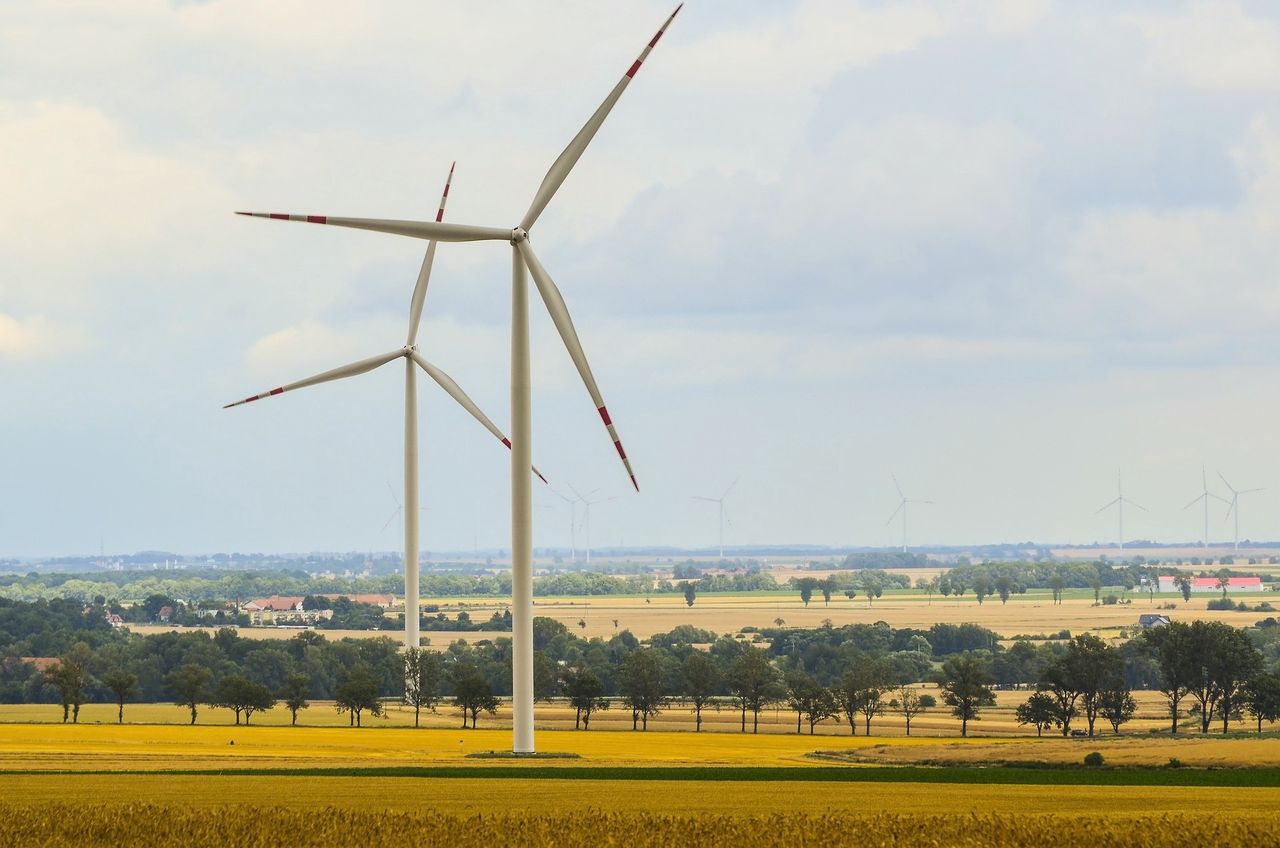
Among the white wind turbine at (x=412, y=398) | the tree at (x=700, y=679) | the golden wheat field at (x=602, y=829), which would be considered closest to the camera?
the golden wheat field at (x=602, y=829)

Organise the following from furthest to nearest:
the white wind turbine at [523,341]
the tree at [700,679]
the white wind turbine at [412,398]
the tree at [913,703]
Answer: the tree at [913,703], the tree at [700,679], the white wind turbine at [412,398], the white wind turbine at [523,341]

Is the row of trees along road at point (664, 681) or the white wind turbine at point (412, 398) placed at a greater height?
the white wind turbine at point (412, 398)

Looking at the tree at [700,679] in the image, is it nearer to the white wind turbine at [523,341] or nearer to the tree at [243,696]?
the tree at [243,696]

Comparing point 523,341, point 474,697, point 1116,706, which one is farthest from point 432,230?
point 1116,706

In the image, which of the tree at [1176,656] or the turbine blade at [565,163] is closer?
the turbine blade at [565,163]

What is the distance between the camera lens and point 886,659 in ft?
571

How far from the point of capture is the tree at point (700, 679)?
12975 centimetres

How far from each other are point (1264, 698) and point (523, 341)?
72.8 m

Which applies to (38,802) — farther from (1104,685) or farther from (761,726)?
(1104,685)

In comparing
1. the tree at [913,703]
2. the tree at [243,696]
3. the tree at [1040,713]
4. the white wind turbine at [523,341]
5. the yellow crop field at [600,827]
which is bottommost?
the tree at [913,703]

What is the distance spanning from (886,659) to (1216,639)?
53.4 meters

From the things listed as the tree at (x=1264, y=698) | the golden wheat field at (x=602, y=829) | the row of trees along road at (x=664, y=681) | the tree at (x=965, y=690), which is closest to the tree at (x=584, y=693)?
the row of trees along road at (x=664, y=681)

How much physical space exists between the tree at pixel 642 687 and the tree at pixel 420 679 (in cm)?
1473

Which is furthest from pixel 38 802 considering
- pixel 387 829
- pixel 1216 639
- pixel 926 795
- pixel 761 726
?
pixel 1216 639
